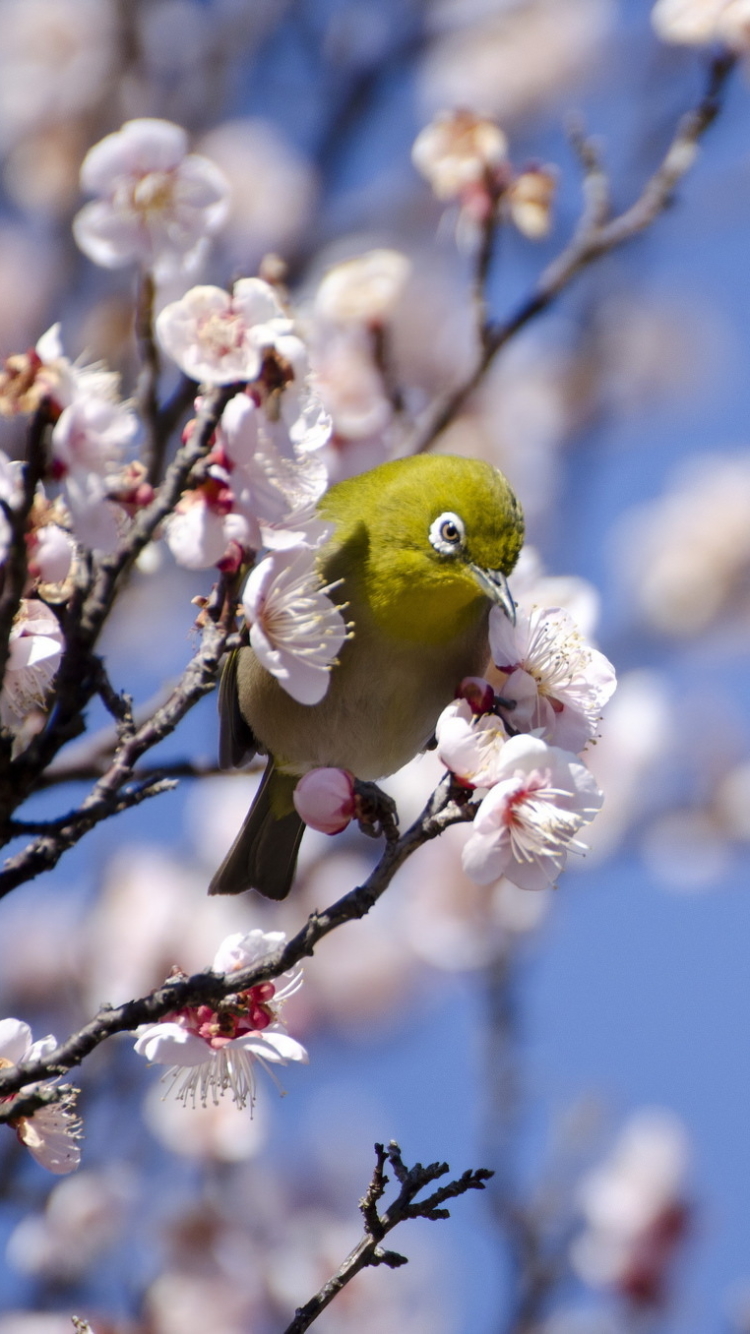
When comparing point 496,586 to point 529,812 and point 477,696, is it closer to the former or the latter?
point 477,696

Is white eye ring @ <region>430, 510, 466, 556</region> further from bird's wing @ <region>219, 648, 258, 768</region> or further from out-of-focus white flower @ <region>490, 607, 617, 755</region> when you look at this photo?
out-of-focus white flower @ <region>490, 607, 617, 755</region>

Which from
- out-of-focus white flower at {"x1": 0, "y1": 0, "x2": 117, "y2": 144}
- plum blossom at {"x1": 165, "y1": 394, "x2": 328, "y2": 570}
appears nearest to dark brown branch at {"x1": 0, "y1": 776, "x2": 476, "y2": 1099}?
plum blossom at {"x1": 165, "y1": 394, "x2": 328, "y2": 570}

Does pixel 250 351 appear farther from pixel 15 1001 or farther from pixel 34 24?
pixel 34 24

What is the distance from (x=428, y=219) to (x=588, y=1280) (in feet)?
18.1

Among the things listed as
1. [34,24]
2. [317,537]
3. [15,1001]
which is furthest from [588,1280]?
[34,24]

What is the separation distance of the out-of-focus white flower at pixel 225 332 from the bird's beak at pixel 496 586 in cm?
91

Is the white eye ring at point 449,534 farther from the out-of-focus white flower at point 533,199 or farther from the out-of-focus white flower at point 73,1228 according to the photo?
the out-of-focus white flower at point 73,1228

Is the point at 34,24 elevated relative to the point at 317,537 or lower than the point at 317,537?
elevated

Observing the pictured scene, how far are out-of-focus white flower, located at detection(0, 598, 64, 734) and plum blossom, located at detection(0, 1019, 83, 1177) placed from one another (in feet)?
1.68

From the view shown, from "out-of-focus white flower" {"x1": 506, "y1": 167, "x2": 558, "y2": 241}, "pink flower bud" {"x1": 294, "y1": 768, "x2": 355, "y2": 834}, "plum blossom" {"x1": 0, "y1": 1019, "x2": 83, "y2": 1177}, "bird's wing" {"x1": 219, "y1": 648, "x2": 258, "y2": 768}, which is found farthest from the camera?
"out-of-focus white flower" {"x1": 506, "y1": 167, "x2": 558, "y2": 241}

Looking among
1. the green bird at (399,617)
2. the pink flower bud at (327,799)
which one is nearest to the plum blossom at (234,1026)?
the pink flower bud at (327,799)

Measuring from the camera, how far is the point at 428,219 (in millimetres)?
7664

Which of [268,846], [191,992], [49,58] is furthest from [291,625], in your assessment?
[49,58]

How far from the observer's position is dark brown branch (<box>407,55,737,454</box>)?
388 cm
